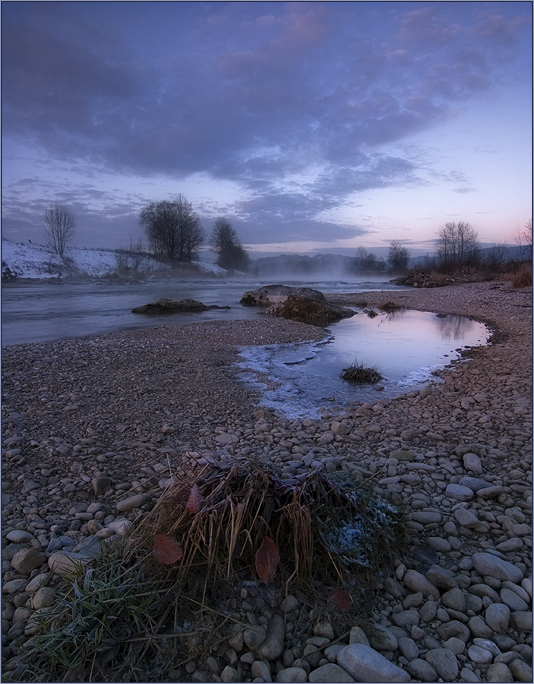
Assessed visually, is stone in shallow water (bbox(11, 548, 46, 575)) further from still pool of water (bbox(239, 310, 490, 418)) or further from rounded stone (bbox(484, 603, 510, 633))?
still pool of water (bbox(239, 310, 490, 418))

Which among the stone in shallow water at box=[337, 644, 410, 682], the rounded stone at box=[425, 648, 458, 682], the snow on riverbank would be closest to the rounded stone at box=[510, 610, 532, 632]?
the rounded stone at box=[425, 648, 458, 682]

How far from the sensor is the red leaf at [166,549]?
72.5 inches

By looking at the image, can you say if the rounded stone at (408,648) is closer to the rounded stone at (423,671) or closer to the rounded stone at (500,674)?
the rounded stone at (423,671)

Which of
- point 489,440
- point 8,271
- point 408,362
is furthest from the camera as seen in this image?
point 8,271

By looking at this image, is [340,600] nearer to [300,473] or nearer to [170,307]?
[300,473]

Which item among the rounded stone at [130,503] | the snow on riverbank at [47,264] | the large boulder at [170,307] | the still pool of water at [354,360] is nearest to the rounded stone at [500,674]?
the rounded stone at [130,503]

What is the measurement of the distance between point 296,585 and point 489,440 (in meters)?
2.87

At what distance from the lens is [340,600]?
6.14 feet

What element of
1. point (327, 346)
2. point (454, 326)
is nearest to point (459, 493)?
point (327, 346)

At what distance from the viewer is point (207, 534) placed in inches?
77.2

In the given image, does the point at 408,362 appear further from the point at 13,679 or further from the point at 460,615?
the point at 13,679

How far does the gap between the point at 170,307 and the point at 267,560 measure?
57.9 feet

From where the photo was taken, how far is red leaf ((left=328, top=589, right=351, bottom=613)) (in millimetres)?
1847

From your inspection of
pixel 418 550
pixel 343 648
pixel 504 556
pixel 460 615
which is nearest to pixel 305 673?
pixel 343 648
